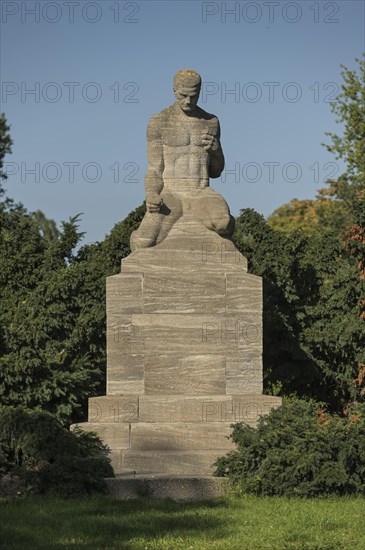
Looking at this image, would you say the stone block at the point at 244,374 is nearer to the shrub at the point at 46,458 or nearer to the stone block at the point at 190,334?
the stone block at the point at 190,334

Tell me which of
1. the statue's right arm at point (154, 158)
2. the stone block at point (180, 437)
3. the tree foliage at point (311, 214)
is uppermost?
the tree foliage at point (311, 214)

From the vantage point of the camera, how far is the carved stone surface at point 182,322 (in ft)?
48.1

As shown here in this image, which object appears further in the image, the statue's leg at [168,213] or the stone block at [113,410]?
the statue's leg at [168,213]

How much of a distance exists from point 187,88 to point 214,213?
5.31 ft

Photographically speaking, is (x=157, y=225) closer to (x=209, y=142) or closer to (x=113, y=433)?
(x=209, y=142)

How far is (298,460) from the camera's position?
12539mm

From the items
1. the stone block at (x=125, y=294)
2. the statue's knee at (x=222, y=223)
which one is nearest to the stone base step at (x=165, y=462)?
the stone block at (x=125, y=294)

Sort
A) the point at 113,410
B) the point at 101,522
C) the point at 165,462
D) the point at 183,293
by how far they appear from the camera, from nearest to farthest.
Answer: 1. the point at 101,522
2. the point at 165,462
3. the point at 113,410
4. the point at 183,293

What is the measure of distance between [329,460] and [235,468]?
991 mm

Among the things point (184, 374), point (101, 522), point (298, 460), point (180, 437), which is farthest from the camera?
point (184, 374)

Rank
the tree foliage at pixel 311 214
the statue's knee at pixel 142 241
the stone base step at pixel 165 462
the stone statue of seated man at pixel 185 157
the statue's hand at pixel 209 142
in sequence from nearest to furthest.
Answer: the stone base step at pixel 165 462, the statue's knee at pixel 142 241, the stone statue of seated man at pixel 185 157, the statue's hand at pixel 209 142, the tree foliage at pixel 311 214

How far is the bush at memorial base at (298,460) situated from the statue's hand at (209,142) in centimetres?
398

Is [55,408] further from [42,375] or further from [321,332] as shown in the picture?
[321,332]

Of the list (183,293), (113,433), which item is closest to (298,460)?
(113,433)
